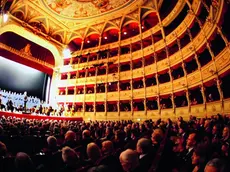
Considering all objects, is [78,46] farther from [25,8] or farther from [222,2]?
[222,2]

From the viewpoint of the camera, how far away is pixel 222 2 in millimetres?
8164

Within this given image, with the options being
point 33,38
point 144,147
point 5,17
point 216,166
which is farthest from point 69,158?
point 33,38

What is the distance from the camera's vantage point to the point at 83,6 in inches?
715

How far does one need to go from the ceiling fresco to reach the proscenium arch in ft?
11.4

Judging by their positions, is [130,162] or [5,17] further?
[5,17]

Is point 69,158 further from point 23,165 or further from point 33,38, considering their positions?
point 33,38

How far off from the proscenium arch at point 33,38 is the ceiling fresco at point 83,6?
3489mm

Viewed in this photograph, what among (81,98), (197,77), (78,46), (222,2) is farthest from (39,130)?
(78,46)

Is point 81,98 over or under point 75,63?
under

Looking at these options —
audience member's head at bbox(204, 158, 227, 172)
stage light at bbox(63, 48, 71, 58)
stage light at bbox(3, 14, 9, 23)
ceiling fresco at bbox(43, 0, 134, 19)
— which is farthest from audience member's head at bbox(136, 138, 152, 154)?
stage light at bbox(63, 48, 71, 58)

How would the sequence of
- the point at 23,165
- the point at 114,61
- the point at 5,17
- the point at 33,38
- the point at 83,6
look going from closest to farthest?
1. the point at 23,165
2. the point at 5,17
3. the point at 83,6
4. the point at 33,38
5. the point at 114,61

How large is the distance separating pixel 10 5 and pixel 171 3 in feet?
48.0

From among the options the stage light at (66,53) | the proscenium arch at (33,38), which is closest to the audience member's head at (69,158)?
the proscenium arch at (33,38)

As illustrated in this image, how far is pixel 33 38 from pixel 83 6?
21.2 ft
